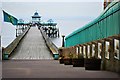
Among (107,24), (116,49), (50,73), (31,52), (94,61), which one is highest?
(107,24)

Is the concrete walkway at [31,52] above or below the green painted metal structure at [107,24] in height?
below

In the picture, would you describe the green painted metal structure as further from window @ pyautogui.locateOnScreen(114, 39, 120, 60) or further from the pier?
window @ pyautogui.locateOnScreen(114, 39, 120, 60)

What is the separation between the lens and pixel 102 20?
17.4 meters

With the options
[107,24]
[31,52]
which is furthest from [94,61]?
[31,52]

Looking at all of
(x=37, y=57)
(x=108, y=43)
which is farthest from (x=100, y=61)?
(x=37, y=57)

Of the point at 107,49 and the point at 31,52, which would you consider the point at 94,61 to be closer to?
the point at 107,49

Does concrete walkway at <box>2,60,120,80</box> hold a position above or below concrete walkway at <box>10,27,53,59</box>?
below

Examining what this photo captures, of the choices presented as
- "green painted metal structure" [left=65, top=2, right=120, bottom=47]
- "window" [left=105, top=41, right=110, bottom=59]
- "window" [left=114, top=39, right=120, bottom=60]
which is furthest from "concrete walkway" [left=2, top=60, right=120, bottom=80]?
"green painted metal structure" [left=65, top=2, right=120, bottom=47]

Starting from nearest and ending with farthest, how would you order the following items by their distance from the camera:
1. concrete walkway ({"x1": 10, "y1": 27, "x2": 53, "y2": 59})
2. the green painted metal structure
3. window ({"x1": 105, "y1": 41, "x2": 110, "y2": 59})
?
the green painted metal structure → window ({"x1": 105, "y1": 41, "x2": 110, "y2": 59}) → concrete walkway ({"x1": 10, "y1": 27, "x2": 53, "y2": 59})

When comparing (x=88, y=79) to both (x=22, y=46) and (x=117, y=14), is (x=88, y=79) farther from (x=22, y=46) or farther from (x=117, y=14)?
(x=22, y=46)

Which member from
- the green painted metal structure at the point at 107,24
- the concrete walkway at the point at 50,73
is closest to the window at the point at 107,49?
the green painted metal structure at the point at 107,24

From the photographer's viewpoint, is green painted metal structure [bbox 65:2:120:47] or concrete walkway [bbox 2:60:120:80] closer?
concrete walkway [bbox 2:60:120:80]

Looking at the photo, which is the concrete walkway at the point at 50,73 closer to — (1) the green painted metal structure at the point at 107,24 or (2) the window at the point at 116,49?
(2) the window at the point at 116,49

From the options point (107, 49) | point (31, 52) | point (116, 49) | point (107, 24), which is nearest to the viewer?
point (116, 49)
